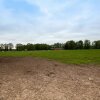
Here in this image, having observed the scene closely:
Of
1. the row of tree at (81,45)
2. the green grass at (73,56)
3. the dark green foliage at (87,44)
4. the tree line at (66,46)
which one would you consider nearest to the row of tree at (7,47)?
the tree line at (66,46)

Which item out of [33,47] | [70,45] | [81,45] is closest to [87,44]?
[81,45]

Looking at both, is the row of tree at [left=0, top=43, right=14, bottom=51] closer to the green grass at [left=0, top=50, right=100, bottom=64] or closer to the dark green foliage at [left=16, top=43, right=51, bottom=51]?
the dark green foliage at [left=16, top=43, right=51, bottom=51]

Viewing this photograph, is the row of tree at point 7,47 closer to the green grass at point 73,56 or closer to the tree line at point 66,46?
the tree line at point 66,46

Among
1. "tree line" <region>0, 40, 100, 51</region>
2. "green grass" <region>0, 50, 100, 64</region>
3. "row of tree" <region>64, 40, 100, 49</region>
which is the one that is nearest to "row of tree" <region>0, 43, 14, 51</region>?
"tree line" <region>0, 40, 100, 51</region>

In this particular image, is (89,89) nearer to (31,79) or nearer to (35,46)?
(31,79)

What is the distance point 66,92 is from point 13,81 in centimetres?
197

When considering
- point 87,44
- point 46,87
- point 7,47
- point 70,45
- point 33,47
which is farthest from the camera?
point 7,47

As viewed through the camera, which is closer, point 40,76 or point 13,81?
point 13,81

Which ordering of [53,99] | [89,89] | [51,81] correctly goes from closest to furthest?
[53,99], [89,89], [51,81]

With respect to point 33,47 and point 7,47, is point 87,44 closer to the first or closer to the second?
point 33,47

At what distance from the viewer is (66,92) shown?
19.6ft

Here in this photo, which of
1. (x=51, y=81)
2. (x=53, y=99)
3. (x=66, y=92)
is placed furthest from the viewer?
(x=51, y=81)

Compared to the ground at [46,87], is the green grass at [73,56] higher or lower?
higher

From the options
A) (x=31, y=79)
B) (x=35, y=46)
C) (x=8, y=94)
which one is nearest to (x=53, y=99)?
(x=8, y=94)
